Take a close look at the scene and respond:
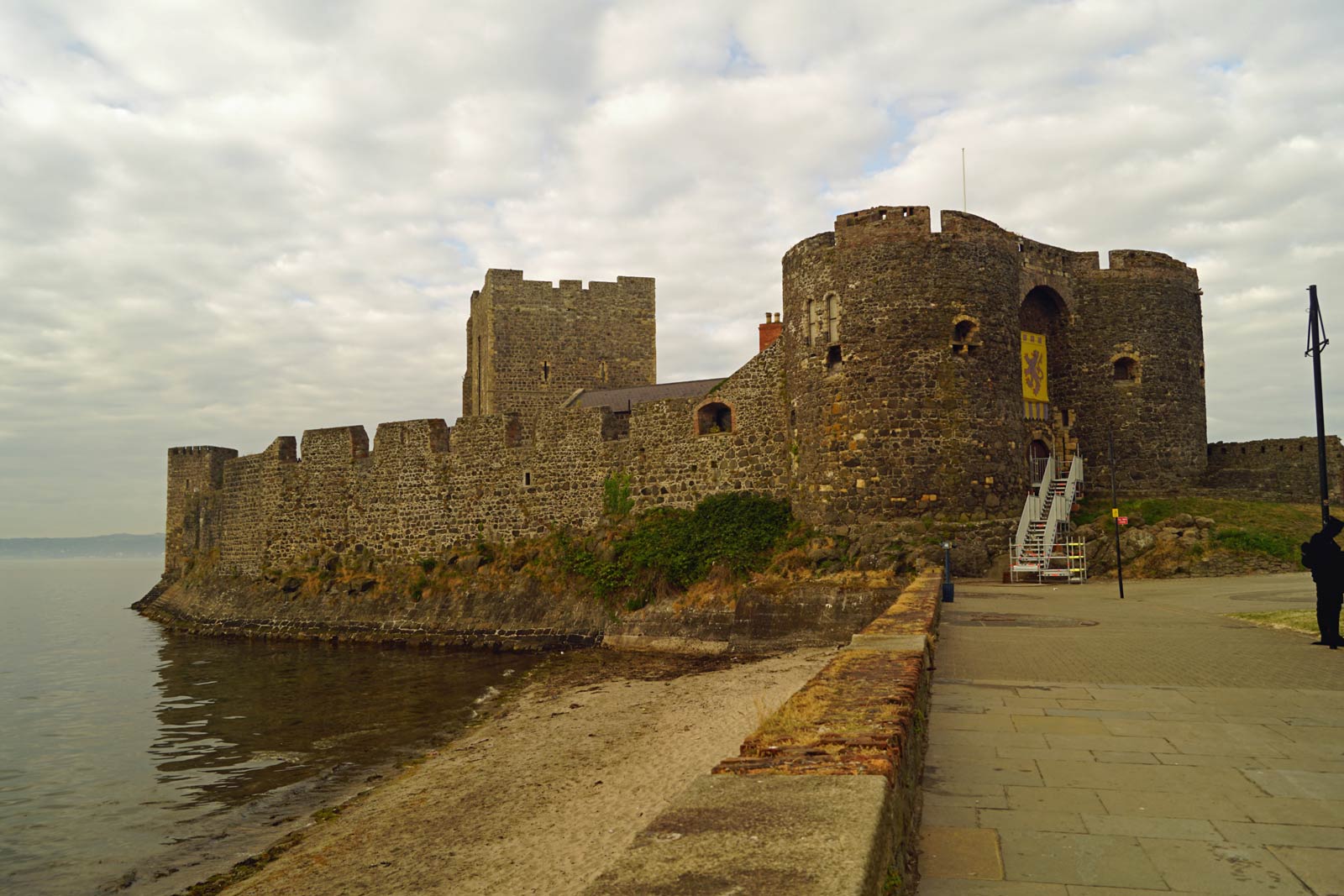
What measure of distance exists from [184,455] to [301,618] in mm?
12920

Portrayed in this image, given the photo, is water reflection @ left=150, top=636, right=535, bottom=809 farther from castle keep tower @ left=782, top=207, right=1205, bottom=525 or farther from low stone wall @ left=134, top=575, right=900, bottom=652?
castle keep tower @ left=782, top=207, right=1205, bottom=525

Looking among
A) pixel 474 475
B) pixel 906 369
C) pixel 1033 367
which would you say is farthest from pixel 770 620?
pixel 474 475

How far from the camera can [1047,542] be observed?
2067cm

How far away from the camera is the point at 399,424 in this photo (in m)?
29.5

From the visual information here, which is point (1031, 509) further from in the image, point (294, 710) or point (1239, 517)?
Answer: point (294, 710)

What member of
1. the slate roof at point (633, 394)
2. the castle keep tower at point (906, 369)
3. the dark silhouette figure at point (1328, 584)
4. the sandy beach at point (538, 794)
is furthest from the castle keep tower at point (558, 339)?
the dark silhouette figure at point (1328, 584)

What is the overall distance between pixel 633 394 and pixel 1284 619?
27.5 m

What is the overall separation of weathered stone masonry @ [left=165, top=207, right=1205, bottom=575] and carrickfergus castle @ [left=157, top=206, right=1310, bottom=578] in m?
0.05

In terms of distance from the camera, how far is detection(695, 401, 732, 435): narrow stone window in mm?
24109

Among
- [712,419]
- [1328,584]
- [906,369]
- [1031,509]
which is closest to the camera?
[1328,584]

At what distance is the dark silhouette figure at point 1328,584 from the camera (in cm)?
1005

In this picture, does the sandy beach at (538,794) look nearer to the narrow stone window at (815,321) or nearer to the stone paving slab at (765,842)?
the stone paving slab at (765,842)

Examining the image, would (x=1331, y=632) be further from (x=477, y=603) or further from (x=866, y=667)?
(x=477, y=603)

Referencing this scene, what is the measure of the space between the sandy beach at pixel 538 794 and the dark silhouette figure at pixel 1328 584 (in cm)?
638
